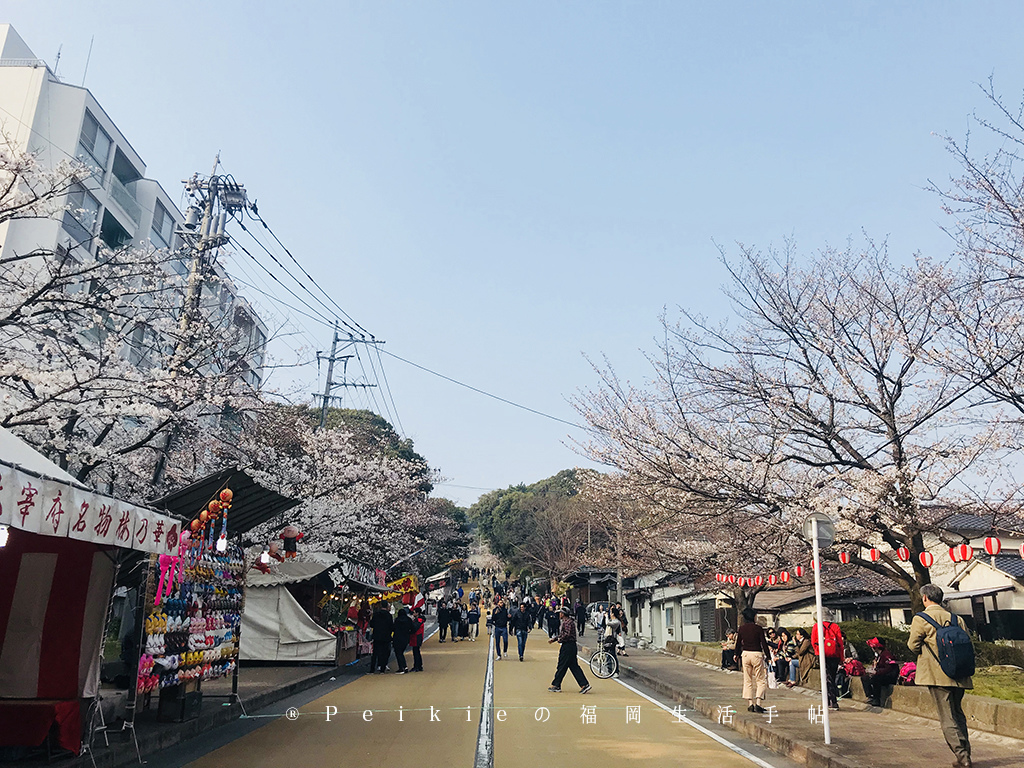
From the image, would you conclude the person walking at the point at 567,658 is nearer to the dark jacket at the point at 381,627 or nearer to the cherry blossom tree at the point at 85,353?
the dark jacket at the point at 381,627

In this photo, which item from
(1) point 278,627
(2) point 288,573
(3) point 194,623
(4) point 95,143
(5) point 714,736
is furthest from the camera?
(4) point 95,143

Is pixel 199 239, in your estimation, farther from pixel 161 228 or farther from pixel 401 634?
pixel 161 228

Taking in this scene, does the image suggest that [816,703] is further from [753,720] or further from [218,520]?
[218,520]

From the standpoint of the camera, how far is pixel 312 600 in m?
21.8

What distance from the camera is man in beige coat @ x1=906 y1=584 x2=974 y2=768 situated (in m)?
7.21

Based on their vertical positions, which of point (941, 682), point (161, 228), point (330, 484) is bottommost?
point (941, 682)

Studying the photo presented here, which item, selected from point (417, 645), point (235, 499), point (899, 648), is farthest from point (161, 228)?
point (899, 648)

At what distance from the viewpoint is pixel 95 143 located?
99.1 ft

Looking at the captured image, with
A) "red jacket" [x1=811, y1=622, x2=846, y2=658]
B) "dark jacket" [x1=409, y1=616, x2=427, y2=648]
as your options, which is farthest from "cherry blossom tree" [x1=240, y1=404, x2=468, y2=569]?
"red jacket" [x1=811, y1=622, x2=846, y2=658]

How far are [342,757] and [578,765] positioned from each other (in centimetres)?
252

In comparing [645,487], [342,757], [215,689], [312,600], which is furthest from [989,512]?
[312,600]

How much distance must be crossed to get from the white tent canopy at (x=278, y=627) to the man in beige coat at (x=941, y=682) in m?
14.5

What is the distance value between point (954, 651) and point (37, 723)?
28.9 ft

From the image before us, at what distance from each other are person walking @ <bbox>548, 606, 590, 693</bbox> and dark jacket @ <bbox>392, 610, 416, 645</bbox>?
21.7 ft
